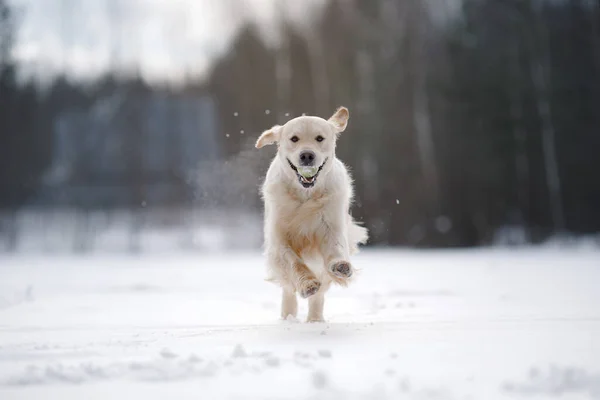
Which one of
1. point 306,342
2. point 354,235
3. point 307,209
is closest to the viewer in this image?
point 306,342

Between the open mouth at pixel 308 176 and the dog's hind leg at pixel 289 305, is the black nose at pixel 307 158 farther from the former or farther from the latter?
the dog's hind leg at pixel 289 305

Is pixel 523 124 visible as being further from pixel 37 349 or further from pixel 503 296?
pixel 37 349

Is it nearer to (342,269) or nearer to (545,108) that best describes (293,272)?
(342,269)

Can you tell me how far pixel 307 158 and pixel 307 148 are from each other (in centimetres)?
8

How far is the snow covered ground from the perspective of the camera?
2217mm

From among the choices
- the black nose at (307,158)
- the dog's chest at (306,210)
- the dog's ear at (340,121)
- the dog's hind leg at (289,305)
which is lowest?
the dog's hind leg at (289,305)

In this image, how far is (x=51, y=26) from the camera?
46.2ft

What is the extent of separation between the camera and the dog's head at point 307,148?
382cm

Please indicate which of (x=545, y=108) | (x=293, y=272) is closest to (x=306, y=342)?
(x=293, y=272)

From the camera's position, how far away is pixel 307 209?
4.00 metres

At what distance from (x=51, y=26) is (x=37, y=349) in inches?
505

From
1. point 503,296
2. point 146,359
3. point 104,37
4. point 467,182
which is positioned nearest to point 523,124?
point 467,182

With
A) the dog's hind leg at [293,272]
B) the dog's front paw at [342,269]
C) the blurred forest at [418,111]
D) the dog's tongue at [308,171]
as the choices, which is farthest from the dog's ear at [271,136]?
Result: the blurred forest at [418,111]

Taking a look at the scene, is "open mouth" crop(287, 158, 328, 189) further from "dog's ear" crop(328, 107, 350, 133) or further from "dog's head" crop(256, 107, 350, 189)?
"dog's ear" crop(328, 107, 350, 133)
